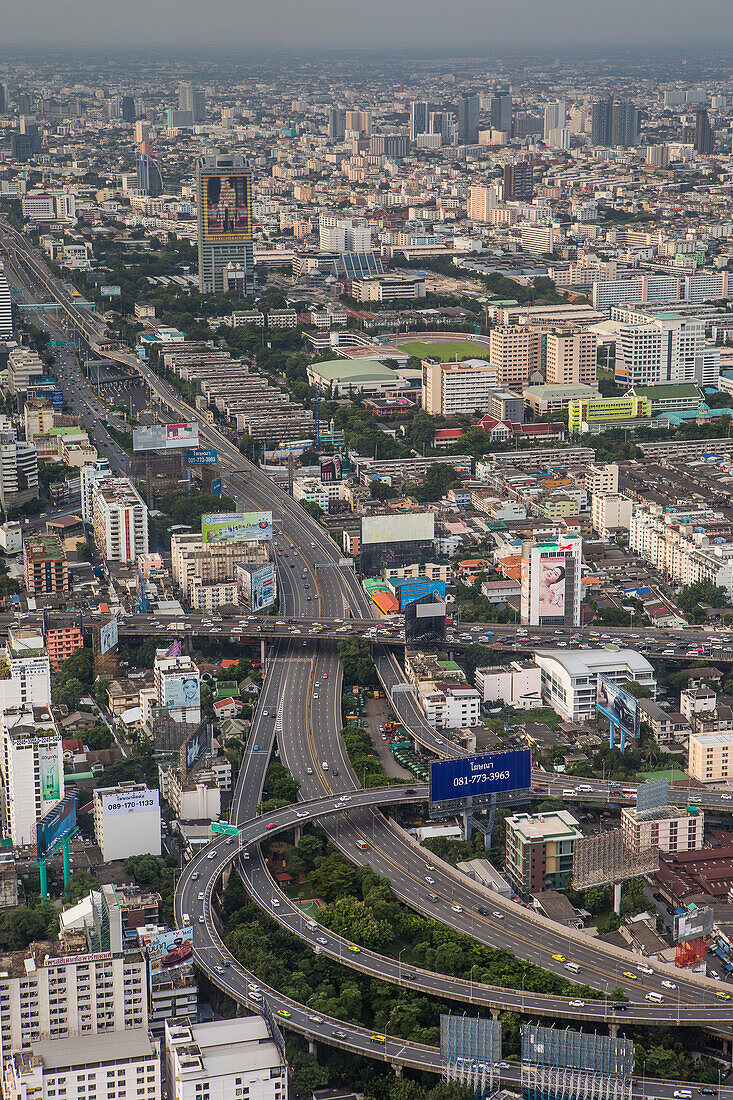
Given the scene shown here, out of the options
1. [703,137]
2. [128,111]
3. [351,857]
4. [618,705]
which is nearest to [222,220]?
[618,705]

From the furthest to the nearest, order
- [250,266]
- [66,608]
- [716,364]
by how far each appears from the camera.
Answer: [250,266] < [716,364] < [66,608]

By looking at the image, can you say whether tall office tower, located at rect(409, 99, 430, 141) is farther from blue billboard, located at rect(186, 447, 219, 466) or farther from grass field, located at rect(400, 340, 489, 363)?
blue billboard, located at rect(186, 447, 219, 466)

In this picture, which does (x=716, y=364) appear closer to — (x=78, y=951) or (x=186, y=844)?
(x=186, y=844)

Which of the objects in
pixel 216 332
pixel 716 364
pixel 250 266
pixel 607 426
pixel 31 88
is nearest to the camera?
pixel 607 426

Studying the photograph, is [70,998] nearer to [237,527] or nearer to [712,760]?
[712,760]

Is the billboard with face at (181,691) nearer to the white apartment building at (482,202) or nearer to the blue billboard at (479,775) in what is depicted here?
the blue billboard at (479,775)

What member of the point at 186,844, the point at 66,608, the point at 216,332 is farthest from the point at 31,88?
the point at 186,844

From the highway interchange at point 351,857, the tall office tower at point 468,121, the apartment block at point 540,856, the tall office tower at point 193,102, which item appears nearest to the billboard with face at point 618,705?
the highway interchange at point 351,857
